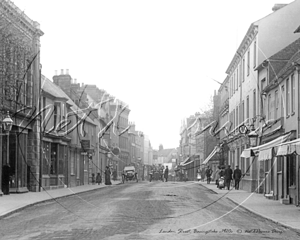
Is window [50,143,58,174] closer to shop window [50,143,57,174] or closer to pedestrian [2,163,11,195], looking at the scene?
shop window [50,143,57,174]

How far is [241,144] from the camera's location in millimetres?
40094

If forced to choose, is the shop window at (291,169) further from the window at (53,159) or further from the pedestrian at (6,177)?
the window at (53,159)

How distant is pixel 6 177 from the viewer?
28.6 metres

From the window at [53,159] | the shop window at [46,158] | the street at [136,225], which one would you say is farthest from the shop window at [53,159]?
the street at [136,225]

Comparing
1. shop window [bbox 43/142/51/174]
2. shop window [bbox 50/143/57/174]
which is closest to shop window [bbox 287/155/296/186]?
shop window [bbox 43/142/51/174]

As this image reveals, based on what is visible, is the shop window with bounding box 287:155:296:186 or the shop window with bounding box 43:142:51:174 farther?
the shop window with bounding box 43:142:51:174

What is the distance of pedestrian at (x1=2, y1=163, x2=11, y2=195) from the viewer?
2850 centimetres

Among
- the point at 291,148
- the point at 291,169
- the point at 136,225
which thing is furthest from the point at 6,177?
the point at 136,225

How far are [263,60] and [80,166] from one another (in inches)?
853

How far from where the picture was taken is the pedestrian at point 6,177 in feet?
93.5

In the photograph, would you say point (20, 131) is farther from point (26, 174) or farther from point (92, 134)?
point (92, 134)

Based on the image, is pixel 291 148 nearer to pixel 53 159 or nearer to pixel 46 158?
pixel 46 158

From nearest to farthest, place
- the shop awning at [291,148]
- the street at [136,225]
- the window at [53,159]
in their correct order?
the street at [136,225] < the shop awning at [291,148] < the window at [53,159]

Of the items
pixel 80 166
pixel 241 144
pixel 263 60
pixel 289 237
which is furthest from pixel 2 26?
pixel 80 166
